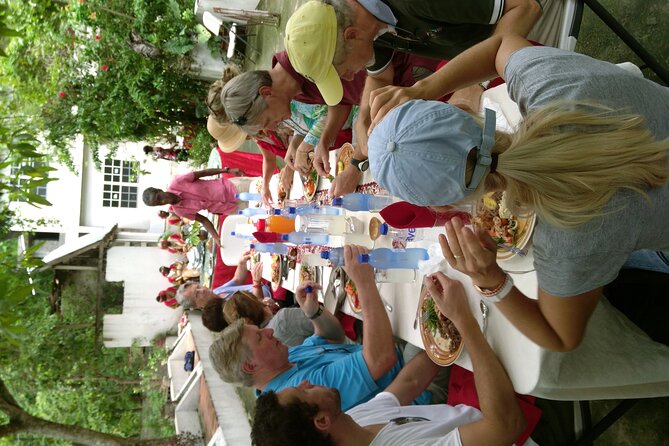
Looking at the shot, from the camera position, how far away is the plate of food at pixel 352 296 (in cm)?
236

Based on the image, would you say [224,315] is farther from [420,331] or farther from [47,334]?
[47,334]

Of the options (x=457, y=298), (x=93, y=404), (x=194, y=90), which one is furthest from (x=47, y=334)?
(x=457, y=298)

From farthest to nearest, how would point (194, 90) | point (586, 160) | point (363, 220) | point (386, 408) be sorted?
point (194, 90), point (363, 220), point (386, 408), point (586, 160)

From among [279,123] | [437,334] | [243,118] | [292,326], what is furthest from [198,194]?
[437,334]

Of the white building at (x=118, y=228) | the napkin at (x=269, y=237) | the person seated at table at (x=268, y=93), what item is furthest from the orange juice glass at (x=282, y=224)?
the white building at (x=118, y=228)

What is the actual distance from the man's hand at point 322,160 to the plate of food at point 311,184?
138 mm

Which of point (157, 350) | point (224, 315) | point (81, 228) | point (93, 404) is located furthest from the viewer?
point (81, 228)

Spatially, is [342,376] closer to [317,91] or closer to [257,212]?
[317,91]

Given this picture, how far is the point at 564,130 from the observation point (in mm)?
936

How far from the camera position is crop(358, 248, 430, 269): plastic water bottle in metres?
1.96

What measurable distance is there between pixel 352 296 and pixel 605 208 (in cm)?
160

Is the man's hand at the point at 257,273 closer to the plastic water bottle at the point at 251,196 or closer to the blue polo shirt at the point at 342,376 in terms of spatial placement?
the plastic water bottle at the point at 251,196

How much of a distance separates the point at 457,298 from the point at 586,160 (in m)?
0.80

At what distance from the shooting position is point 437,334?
1754 mm
